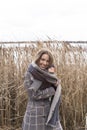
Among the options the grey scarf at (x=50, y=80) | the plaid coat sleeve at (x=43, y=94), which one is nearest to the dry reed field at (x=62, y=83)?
the grey scarf at (x=50, y=80)

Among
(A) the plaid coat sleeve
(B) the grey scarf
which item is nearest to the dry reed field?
(B) the grey scarf

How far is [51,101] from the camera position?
4.87 m

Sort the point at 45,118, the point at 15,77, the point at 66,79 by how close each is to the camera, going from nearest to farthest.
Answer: the point at 45,118
the point at 66,79
the point at 15,77

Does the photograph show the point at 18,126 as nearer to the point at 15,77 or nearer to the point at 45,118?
the point at 15,77

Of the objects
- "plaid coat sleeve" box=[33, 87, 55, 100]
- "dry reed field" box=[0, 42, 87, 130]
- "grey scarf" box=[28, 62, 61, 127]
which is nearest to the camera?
"plaid coat sleeve" box=[33, 87, 55, 100]

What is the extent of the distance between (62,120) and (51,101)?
308cm

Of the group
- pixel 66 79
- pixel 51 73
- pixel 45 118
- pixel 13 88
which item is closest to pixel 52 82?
pixel 51 73

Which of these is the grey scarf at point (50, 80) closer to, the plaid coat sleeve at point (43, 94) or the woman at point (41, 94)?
the woman at point (41, 94)

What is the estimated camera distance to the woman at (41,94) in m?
4.77

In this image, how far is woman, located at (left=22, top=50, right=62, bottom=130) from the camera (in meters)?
4.77

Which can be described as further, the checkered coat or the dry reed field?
the dry reed field

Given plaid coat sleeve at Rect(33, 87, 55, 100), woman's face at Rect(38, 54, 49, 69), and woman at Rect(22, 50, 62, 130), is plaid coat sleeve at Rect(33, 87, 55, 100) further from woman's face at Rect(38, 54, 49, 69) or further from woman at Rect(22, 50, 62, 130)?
woman's face at Rect(38, 54, 49, 69)

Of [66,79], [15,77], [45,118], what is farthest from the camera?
[15,77]

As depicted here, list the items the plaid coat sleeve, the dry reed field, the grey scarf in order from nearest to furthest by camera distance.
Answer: the plaid coat sleeve, the grey scarf, the dry reed field
